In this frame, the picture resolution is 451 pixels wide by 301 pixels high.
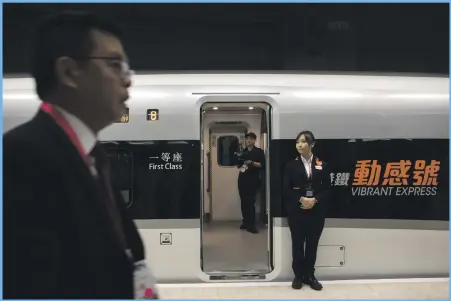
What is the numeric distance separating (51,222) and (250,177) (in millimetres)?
5302

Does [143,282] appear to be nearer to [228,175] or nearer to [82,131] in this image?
[82,131]

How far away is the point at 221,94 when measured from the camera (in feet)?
13.1

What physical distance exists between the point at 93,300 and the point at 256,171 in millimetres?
5170

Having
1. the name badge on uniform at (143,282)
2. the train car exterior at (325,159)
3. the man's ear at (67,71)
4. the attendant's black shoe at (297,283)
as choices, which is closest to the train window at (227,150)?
the train car exterior at (325,159)

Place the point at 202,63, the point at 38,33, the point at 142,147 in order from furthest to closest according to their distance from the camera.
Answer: the point at 202,63
the point at 142,147
the point at 38,33

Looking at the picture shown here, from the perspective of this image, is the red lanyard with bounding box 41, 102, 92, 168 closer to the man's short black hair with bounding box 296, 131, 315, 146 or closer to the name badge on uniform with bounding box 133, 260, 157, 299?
the name badge on uniform with bounding box 133, 260, 157, 299

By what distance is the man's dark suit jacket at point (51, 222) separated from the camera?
1.16 meters

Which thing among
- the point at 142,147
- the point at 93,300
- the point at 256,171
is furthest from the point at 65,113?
the point at 256,171

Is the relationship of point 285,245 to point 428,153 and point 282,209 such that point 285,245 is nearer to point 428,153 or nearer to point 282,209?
point 282,209

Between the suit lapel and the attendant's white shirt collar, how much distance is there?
0.04 m

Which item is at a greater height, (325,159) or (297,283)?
(325,159)

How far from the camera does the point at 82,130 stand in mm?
1251

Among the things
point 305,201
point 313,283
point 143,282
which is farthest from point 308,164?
point 143,282

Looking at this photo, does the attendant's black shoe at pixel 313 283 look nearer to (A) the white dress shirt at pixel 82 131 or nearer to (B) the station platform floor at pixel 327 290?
(B) the station platform floor at pixel 327 290
